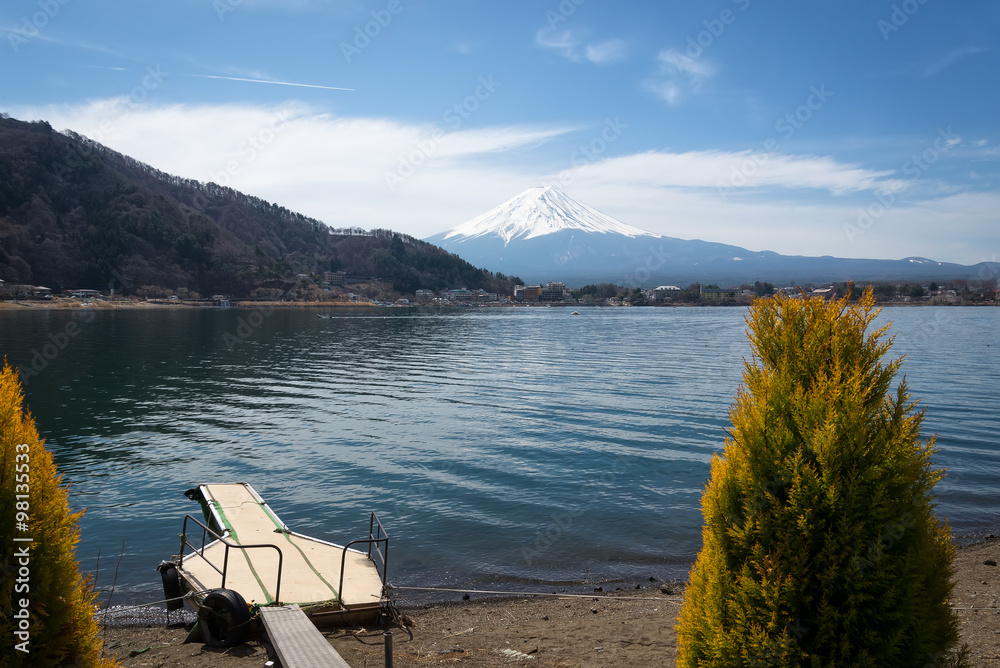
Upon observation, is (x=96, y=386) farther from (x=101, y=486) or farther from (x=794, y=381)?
(x=794, y=381)

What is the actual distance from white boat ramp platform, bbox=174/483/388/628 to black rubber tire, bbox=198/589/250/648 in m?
0.36

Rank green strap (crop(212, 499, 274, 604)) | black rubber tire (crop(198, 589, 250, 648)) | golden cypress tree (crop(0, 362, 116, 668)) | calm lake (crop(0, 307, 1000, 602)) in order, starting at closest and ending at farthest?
golden cypress tree (crop(0, 362, 116, 668)) → black rubber tire (crop(198, 589, 250, 648)) → green strap (crop(212, 499, 274, 604)) → calm lake (crop(0, 307, 1000, 602))

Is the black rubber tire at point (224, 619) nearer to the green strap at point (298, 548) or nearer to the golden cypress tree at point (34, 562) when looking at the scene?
the green strap at point (298, 548)

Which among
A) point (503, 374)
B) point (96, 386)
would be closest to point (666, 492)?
point (503, 374)

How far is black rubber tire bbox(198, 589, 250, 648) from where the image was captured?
25.5 ft

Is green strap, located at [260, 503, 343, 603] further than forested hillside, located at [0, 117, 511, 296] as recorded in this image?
No

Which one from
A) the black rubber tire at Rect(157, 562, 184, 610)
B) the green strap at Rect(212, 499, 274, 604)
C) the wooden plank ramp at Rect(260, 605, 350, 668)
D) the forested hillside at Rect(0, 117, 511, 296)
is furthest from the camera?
the forested hillside at Rect(0, 117, 511, 296)

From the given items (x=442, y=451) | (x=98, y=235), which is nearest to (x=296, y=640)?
(x=442, y=451)

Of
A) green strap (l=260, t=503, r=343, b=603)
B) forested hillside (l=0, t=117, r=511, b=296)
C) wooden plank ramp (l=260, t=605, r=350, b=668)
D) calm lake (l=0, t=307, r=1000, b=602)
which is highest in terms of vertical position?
forested hillside (l=0, t=117, r=511, b=296)

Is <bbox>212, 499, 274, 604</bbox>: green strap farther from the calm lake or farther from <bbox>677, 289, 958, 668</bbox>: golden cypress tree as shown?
<bbox>677, 289, 958, 668</bbox>: golden cypress tree

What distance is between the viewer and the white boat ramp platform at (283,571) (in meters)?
8.34

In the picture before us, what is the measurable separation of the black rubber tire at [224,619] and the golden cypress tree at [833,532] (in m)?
6.25

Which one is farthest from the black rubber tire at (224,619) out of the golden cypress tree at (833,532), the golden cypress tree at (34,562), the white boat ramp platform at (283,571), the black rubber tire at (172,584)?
the golden cypress tree at (833,532)

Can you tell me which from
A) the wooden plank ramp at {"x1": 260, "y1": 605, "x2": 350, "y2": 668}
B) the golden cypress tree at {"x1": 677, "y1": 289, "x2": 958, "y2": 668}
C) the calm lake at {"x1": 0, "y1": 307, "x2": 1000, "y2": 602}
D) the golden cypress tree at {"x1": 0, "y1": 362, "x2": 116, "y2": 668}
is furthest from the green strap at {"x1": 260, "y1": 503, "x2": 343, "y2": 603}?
the golden cypress tree at {"x1": 677, "y1": 289, "x2": 958, "y2": 668}
